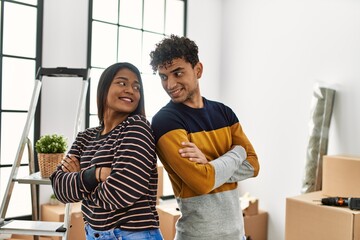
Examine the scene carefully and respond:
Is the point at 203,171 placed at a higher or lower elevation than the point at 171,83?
lower

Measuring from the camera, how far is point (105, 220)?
1057mm

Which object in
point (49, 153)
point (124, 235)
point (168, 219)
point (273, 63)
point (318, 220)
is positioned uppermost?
point (273, 63)

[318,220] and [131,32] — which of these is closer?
[318,220]

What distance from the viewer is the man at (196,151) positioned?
110cm

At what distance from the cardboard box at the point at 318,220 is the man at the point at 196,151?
101cm

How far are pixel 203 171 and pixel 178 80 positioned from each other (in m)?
0.33

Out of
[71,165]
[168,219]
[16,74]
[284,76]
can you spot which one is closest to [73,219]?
[168,219]

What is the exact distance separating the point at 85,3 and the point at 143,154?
230cm

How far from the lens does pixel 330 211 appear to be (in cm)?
205

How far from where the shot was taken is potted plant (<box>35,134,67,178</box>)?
6.21ft

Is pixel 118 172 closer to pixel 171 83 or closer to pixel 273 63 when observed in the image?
pixel 171 83

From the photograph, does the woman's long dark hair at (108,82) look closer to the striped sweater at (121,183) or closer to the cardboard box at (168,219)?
the striped sweater at (121,183)

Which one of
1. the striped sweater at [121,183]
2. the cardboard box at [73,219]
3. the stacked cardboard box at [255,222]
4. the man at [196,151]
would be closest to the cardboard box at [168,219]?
the cardboard box at [73,219]

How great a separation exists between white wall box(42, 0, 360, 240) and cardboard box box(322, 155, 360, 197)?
0.49 metres
